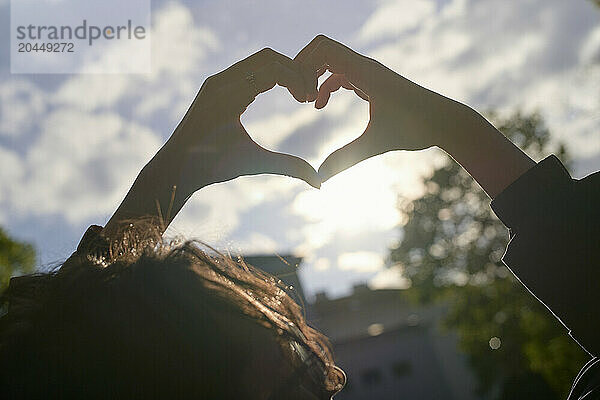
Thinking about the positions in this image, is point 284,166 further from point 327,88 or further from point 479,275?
point 479,275

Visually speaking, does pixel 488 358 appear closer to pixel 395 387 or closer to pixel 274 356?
pixel 395 387

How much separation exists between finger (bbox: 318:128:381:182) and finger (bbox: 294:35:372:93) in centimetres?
16

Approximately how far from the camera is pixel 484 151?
170cm

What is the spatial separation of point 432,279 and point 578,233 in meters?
28.8

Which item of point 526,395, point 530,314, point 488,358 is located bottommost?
point 526,395

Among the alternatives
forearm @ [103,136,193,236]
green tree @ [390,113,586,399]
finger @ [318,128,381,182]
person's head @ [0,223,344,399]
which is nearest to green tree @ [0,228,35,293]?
green tree @ [390,113,586,399]

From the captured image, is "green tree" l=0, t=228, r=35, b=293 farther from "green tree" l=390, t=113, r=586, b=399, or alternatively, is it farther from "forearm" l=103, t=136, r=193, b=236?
"forearm" l=103, t=136, r=193, b=236

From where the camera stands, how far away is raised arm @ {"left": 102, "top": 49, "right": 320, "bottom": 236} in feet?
5.65

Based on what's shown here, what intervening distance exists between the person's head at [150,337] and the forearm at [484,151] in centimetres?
74

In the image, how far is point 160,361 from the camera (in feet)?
3.42

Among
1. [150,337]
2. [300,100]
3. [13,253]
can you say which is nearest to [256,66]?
[300,100]

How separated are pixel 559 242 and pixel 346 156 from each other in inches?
25.0

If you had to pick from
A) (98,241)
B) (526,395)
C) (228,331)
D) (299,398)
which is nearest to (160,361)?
(228,331)

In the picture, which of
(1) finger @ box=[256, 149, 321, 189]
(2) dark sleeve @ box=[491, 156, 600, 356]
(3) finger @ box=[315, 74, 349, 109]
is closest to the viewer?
(2) dark sleeve @ box=[491, 156, 600, 356]
